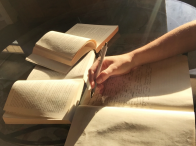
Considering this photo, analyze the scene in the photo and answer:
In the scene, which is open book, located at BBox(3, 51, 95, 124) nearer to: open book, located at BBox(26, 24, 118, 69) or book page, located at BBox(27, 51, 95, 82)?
book page, located at BBox(27, 51, 95, 82)

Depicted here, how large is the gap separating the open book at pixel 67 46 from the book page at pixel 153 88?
0.73ft

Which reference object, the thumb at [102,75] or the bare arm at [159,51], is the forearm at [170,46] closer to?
the bare arm at [159,51]

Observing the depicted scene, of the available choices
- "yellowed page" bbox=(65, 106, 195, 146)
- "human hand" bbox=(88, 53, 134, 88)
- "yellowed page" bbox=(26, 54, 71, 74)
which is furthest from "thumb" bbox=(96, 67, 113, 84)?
"yellowed page" bbox=(26, 54, 71, 74)

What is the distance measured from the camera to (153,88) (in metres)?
0.60

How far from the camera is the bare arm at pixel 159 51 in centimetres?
67

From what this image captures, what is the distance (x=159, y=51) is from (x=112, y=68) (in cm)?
20

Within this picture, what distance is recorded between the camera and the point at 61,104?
0.60m

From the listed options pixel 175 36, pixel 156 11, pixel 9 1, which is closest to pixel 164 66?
pixel 175 36

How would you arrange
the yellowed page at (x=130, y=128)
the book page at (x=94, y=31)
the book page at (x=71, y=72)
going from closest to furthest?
the yellowed page at (x=130, y=128) → the book page at (x=71, y=72) → the book page at (x=94, y=31)

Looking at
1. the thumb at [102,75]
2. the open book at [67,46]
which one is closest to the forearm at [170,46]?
the thumb at [102,75]

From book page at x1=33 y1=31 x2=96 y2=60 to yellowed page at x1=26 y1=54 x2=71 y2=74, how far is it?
27mm

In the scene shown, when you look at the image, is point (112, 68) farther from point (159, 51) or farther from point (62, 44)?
point (62, 44)

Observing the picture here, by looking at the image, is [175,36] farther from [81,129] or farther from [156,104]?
[81,129]

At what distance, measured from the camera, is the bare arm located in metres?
0.67
